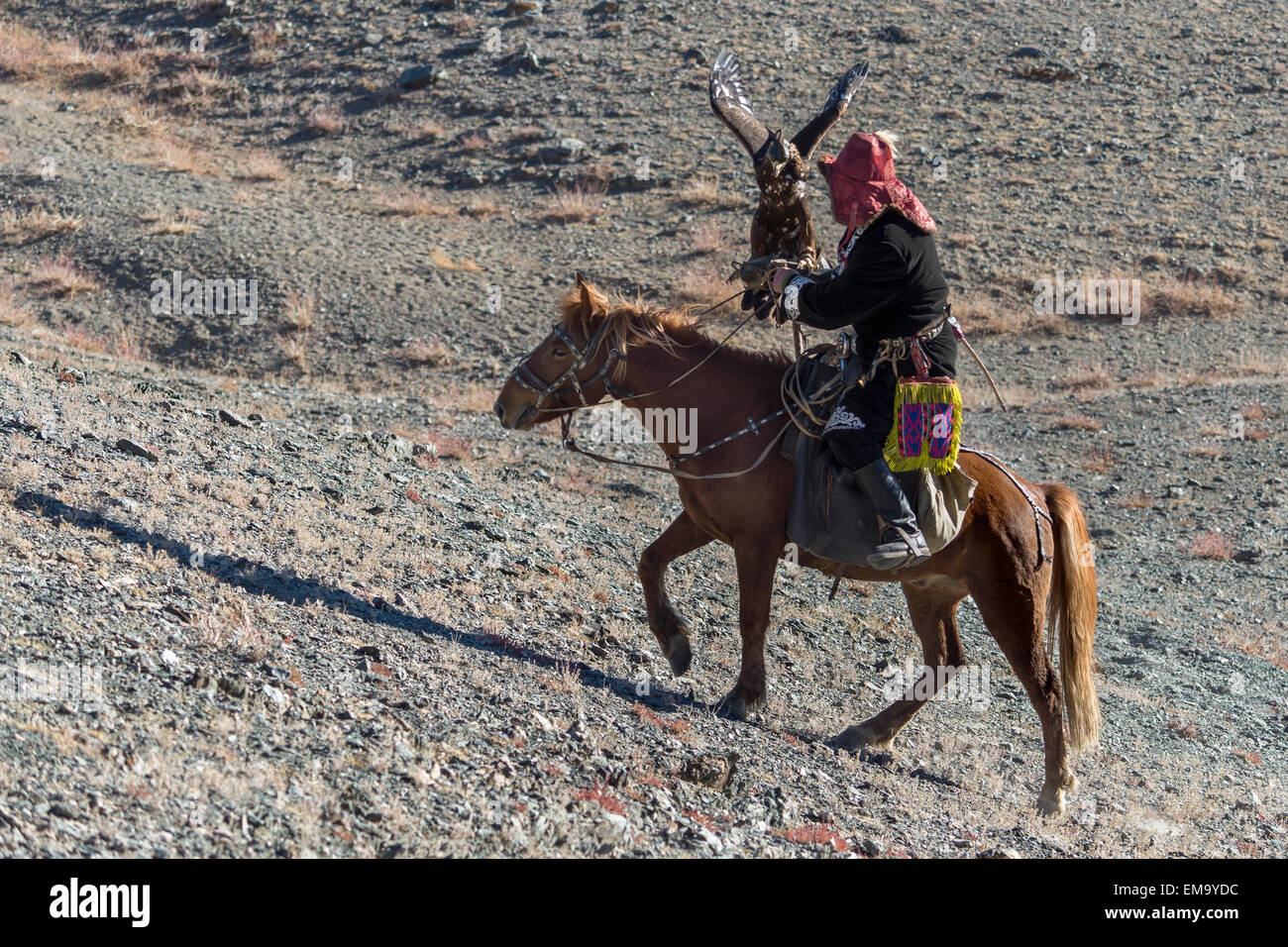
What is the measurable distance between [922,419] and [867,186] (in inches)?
56.2

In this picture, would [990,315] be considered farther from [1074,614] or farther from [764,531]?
[764,531]

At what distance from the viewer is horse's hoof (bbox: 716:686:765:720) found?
8.25 metres

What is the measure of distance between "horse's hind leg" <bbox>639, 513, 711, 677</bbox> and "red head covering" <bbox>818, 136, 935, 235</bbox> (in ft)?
7.94

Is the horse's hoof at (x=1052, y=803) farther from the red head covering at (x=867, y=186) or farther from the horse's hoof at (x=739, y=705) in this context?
the red head covering at (x=867, y=186)

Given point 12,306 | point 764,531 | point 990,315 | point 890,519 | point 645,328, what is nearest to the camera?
point 890,519

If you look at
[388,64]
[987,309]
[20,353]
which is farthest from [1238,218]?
[20,353]

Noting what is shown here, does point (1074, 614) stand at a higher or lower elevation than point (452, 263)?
higher

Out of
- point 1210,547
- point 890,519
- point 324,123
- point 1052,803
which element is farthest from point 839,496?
point 324,123

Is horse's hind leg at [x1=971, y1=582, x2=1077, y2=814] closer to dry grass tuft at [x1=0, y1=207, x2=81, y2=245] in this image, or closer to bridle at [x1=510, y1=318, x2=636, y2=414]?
bridle at [x1=510, y1=318, x2=636, y2=414]

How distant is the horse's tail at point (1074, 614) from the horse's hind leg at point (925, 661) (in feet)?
2.25

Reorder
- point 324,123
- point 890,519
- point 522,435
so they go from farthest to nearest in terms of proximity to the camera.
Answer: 1. point 324,123
2. point 522,435
3. point 890,519

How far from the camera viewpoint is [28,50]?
1320 inches

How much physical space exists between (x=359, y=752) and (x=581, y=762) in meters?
1.22

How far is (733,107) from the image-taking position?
8.88 metres
